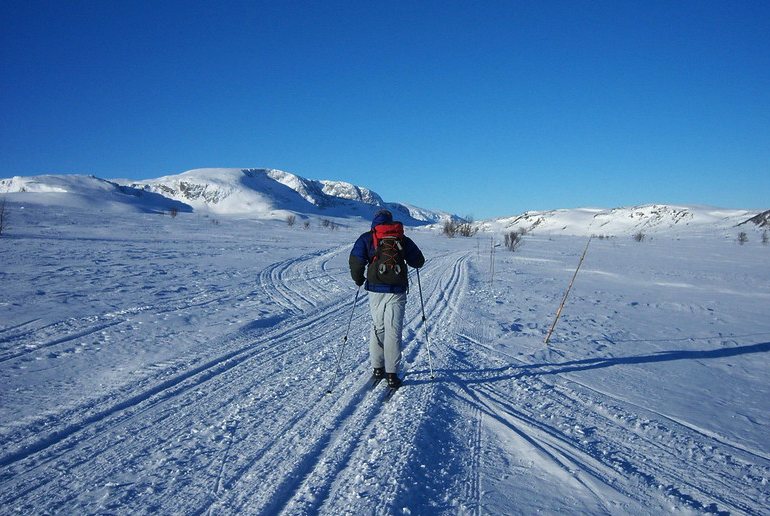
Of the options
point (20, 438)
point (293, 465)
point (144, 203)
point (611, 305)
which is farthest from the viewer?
point (144, 203)

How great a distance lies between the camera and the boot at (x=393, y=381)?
188 inches

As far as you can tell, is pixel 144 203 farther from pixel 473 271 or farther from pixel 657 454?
pixel 657 454

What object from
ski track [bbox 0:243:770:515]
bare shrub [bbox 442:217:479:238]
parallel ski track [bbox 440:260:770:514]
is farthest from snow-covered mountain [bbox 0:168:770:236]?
parallel ski track [bbox 440:260:770:514]

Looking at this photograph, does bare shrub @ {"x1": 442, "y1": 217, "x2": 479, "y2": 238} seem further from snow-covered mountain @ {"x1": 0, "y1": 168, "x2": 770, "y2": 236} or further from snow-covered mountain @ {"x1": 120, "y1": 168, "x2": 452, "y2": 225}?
snow-covered mountain @ {"x1": 120, "y1": 168, "x2": 452, "y2": 225}

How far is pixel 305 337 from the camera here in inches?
265

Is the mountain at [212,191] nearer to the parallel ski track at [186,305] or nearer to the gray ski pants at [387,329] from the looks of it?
the parallel ski track at [186,305]

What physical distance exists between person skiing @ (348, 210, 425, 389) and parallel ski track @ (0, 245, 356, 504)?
1272 mm

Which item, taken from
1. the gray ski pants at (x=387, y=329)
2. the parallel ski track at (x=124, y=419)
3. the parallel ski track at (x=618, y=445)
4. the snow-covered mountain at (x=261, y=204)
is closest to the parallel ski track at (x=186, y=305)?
the parallel ski track at (x=124, y=419)

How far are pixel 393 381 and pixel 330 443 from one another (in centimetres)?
138

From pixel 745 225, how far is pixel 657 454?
279 ft

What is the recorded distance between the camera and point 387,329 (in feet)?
16.1

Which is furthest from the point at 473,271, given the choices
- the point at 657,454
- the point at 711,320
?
the point at 657,454

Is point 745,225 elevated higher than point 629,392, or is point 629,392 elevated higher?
point 745,225

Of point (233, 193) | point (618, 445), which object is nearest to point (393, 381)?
point (618, 445)
